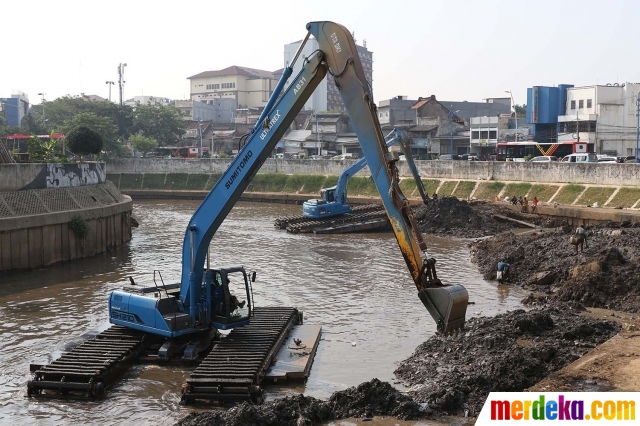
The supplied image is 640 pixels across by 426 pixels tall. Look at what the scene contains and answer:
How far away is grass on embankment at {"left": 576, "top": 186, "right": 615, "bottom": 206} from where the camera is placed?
43275 mm

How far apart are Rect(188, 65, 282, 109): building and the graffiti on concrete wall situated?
110587mm

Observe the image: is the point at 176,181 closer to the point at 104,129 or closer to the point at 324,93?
the point at 104,129

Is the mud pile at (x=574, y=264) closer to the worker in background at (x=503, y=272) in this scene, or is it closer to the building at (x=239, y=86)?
the worker in background at (x=503, y=272)

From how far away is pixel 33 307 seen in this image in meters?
22.1

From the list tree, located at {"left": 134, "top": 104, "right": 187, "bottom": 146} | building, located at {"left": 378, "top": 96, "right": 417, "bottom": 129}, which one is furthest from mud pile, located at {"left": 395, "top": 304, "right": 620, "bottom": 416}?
tree, located at {"left": 134, "top": 104, "right": 187, "bottom": 146}

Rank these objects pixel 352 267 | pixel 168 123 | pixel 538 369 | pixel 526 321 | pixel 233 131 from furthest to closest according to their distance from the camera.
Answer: pixel 233 131 < pixel 168 123 < pixel 352 267 < pixel 526 321 < pixel 538 369

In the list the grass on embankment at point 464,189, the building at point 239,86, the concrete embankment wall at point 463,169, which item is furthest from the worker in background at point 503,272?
the building at point 239,86

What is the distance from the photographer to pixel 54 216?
2945 centimetres

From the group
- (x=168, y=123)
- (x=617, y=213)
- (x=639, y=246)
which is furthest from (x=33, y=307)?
(x=168, y=123)

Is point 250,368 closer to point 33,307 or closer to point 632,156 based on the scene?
point 33,307

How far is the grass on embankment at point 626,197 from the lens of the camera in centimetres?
4130

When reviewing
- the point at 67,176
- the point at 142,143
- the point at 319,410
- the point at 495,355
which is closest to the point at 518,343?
the point at 495,355

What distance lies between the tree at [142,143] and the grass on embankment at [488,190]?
50.6 meters

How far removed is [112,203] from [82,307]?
1456cm
